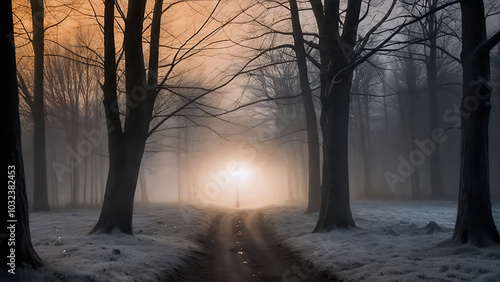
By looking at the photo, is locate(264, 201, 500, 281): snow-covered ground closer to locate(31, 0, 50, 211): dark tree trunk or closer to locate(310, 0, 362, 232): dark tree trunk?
locate(310, 0, 362, 232): dark tree trunk

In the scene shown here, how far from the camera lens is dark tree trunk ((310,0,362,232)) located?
12.5 m

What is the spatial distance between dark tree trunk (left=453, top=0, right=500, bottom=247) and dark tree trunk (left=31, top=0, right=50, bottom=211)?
63.7ft

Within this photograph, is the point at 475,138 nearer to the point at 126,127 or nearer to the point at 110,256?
the point at 110,256

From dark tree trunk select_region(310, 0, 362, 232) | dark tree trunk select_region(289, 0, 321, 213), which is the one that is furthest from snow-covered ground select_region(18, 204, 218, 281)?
dark tree trunk select_region(289, 0, 321, 213)

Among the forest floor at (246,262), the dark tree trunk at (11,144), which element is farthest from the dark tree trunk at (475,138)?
the dark tree trunk at (11,144)

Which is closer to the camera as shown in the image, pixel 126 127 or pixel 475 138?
pixel 475 138

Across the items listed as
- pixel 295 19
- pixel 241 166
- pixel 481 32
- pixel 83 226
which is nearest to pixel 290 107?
pixel 241 166

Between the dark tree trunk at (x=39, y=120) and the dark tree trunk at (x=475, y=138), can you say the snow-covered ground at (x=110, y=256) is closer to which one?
the dark tree trunk at (x=475, y=138)

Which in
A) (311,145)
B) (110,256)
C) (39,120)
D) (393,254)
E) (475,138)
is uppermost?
(39,120)

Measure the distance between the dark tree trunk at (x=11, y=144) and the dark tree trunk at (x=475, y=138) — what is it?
8.26 meters

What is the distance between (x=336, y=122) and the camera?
41.9ft

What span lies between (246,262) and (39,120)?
16665 mm

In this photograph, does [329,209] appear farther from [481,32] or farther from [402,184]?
[402,184]

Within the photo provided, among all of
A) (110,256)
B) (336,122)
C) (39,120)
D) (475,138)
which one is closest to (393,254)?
(475,138)
